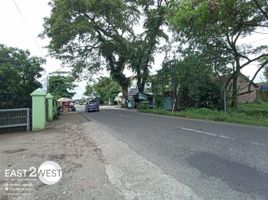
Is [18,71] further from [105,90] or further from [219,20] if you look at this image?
[105,90]

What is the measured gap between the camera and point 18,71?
18.1m

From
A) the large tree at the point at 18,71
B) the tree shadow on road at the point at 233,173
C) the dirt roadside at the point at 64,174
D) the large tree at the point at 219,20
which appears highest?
the large tree at the point at 219,20

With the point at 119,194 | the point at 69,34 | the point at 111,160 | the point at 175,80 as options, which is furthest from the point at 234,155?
the point at 69,34

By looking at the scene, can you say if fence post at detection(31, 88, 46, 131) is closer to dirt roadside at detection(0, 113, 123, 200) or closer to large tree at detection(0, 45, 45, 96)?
large tree at detection(0, 45, 45, 96)

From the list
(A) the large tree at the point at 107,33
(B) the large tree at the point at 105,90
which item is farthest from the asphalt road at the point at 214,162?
(B) the large tree at the point at 105,90

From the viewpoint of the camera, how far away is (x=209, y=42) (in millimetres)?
25703

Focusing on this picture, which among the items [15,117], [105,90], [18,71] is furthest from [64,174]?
[105,90]

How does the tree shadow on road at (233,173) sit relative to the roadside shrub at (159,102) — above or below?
below

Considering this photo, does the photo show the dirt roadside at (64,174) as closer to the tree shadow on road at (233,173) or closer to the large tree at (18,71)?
the tree shadow on road at (233,173)

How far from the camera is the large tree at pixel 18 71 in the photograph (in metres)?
15.1

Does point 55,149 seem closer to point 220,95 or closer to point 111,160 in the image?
point 111,160

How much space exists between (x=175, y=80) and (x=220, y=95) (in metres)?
5.14

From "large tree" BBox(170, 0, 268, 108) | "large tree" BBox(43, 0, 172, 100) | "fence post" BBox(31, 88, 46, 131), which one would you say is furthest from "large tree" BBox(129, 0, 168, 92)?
"fence post" BBox(31, 88, 46, 131)

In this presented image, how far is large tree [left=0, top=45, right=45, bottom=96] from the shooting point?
15.1 metres
